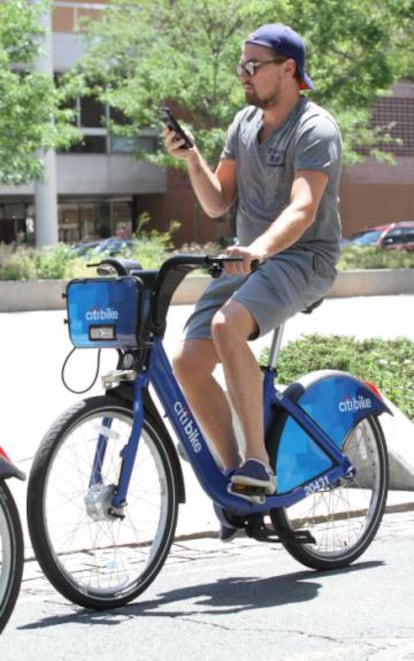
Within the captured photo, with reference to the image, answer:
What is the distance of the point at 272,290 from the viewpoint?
557 cm

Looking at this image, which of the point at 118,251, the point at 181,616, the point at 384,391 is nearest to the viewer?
the point at 181,616

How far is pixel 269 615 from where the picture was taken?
5207 millimetres

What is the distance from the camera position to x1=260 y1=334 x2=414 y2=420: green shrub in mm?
9570

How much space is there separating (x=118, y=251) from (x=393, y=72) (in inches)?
273

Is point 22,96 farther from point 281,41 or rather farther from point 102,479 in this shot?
point 102,479

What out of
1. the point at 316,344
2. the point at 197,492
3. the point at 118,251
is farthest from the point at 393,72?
the point at 197,492

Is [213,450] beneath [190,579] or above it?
above

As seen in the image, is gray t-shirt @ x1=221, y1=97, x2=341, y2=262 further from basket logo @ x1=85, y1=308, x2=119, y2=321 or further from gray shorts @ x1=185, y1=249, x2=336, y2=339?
basket logo @ x1=85, y1=308, x2=119, y2=321

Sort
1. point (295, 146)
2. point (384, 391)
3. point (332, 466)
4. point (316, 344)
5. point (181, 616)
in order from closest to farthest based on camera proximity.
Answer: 1. point (181, 616)
2. point (295, 146)
3. point (332, 466)
4. point (384, 391)
5. point (316, 344)

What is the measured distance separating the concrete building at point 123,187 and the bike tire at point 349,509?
42160 mm

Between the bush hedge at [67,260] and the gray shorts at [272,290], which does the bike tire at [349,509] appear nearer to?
the gray shorts at [272,290]

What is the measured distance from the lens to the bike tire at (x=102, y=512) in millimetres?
5023

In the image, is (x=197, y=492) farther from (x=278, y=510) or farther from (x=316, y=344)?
(x=316, y=344)

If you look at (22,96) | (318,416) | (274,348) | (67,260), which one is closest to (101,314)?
(274,348)
